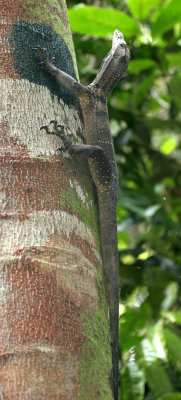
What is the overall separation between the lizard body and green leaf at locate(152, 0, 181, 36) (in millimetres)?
769

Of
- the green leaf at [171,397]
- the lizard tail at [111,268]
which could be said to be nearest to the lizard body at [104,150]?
the lizard tail at [111,268]

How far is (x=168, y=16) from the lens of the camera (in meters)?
4.03

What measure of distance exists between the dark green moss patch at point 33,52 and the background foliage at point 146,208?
1646 millimetres

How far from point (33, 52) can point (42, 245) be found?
A: 0.81 meters

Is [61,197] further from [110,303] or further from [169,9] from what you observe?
[169,9]

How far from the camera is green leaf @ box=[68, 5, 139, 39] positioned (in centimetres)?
399

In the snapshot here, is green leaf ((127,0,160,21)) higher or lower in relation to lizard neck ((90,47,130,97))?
higher

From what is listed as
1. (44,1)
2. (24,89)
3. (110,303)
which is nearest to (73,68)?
(44,1)

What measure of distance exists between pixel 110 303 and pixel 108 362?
38 centimetres

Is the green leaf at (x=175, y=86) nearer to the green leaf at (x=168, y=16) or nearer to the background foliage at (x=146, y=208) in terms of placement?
the background foliage at (x=146, y=208)

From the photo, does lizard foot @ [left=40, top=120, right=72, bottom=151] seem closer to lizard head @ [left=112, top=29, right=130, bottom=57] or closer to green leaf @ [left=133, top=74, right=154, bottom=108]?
lizard head @ [left=112, top=29, right=130, bottom=57]

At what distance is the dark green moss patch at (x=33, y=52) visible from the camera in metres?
1.97

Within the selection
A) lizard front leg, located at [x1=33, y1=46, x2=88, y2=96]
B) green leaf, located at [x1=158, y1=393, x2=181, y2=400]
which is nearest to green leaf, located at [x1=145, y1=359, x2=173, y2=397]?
green leaf, located at [x1=158, y1=393, x2=181, y2=400]

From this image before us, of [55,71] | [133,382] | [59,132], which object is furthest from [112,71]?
[133,382]
